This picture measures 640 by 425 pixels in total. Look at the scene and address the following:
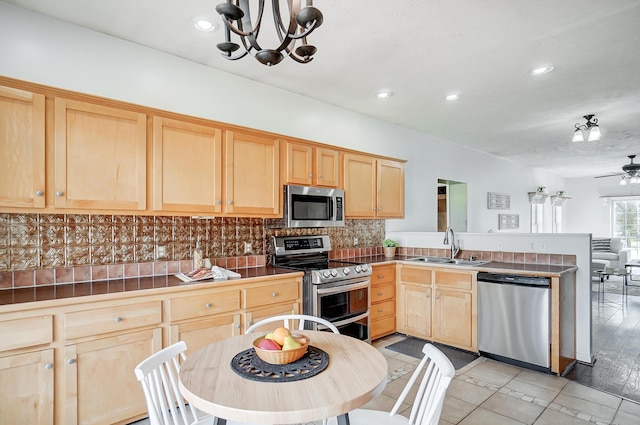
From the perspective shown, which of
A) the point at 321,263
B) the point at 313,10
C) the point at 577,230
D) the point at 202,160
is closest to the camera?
the point at 313,10

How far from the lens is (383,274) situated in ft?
13.0

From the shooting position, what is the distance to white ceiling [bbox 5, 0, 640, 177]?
2.22m

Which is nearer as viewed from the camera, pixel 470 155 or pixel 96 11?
pixel 96 11

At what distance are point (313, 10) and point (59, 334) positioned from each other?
6.99 feet

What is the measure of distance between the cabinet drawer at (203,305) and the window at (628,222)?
10.6 metres

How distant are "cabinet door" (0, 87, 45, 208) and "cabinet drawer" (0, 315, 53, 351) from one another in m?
0.67

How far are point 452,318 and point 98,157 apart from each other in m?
3.48

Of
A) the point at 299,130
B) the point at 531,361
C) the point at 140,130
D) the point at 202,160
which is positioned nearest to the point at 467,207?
the point at 531,361

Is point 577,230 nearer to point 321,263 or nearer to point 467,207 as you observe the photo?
point 467,207

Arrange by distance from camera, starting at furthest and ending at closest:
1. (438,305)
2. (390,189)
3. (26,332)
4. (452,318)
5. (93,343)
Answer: (390,189), (438,305), (452,318), (93,343), (26,332)

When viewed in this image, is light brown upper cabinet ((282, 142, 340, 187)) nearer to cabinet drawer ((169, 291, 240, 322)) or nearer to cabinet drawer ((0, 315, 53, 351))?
cabinet drawer ((169, 291, 240, 322))

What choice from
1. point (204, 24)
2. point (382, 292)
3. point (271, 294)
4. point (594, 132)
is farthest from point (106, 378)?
point (594, 132)

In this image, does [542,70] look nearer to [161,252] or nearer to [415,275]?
[415,275]

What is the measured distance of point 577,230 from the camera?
32.6ft
